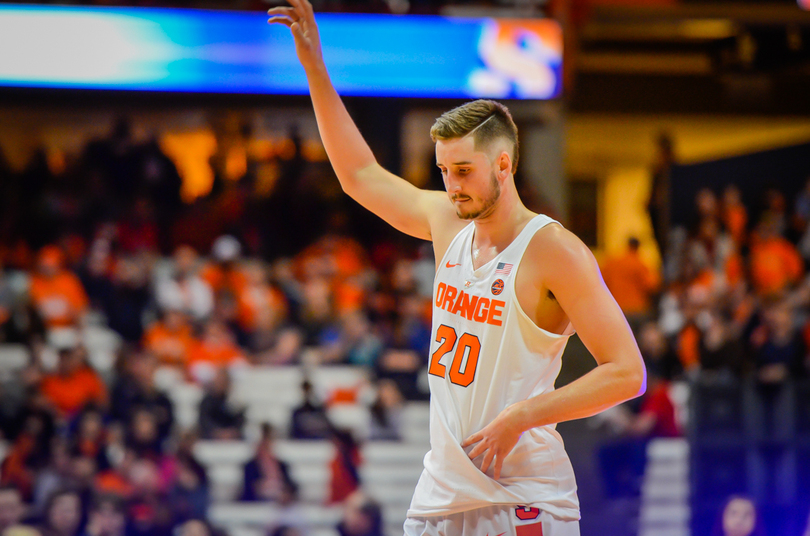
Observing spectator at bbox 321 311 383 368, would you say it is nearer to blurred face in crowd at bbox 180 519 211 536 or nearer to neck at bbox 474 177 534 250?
blurred face in crowd at bbox 180 519 211 536

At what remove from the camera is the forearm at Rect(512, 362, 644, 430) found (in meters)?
2.34

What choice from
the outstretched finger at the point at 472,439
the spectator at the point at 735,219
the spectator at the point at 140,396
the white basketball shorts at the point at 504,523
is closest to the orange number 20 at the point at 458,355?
the outstretched finger at the point at 472,439

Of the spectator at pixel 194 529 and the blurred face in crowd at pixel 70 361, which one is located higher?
the blurred face in crowd at pixel 70 361

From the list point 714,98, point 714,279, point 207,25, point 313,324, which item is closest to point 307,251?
point 313,324

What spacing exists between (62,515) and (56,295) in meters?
3.11

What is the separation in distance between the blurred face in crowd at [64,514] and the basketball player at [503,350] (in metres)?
6.07

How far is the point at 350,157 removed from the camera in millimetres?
3062

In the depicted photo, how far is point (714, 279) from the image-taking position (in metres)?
11.4

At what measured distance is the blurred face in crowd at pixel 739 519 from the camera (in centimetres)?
831

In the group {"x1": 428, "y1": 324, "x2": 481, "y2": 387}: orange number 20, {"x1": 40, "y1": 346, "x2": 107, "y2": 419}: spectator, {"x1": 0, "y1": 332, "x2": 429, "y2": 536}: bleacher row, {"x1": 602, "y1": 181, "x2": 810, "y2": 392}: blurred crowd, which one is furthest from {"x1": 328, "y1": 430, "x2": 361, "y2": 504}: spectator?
{"x1": 428, "y1": 324, "x2": 481, "y2": 387}: orange number 20

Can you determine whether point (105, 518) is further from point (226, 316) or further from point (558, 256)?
point (558, 256)

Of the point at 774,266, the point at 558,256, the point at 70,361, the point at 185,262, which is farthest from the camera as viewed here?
the point at 774,266

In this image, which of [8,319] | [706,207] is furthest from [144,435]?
[706,207]

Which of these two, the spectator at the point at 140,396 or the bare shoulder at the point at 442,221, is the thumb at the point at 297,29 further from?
the spectator at the point at 140,396
